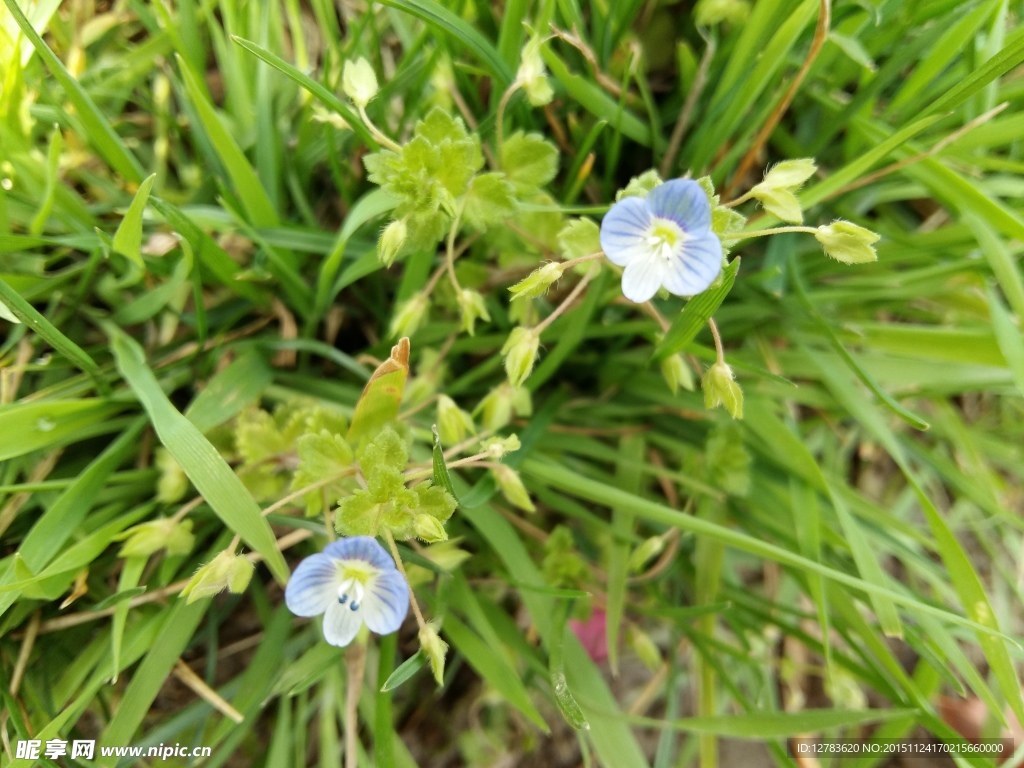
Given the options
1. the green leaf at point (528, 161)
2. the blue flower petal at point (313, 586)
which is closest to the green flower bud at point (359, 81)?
the green leaf at point (528, 161)

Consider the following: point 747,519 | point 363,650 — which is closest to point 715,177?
point 747,519

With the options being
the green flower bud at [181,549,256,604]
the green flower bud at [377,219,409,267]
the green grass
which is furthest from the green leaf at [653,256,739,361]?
the green flower bud at [181,549,256,604]

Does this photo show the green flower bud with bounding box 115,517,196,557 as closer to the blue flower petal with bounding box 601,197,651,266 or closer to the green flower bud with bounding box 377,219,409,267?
the green flower bud with bounding box 377,219,409,267

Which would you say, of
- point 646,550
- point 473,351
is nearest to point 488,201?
point 473,351

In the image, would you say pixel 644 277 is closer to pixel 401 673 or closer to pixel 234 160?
pixel 401 673

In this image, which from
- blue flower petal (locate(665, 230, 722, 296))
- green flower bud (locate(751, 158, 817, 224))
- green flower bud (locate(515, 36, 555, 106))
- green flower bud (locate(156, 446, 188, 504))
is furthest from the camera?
green flower bud (locate(156, 446, 188, 504))

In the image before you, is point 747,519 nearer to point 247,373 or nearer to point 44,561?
point 247,373

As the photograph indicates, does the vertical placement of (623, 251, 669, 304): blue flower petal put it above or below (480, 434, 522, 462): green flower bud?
above
